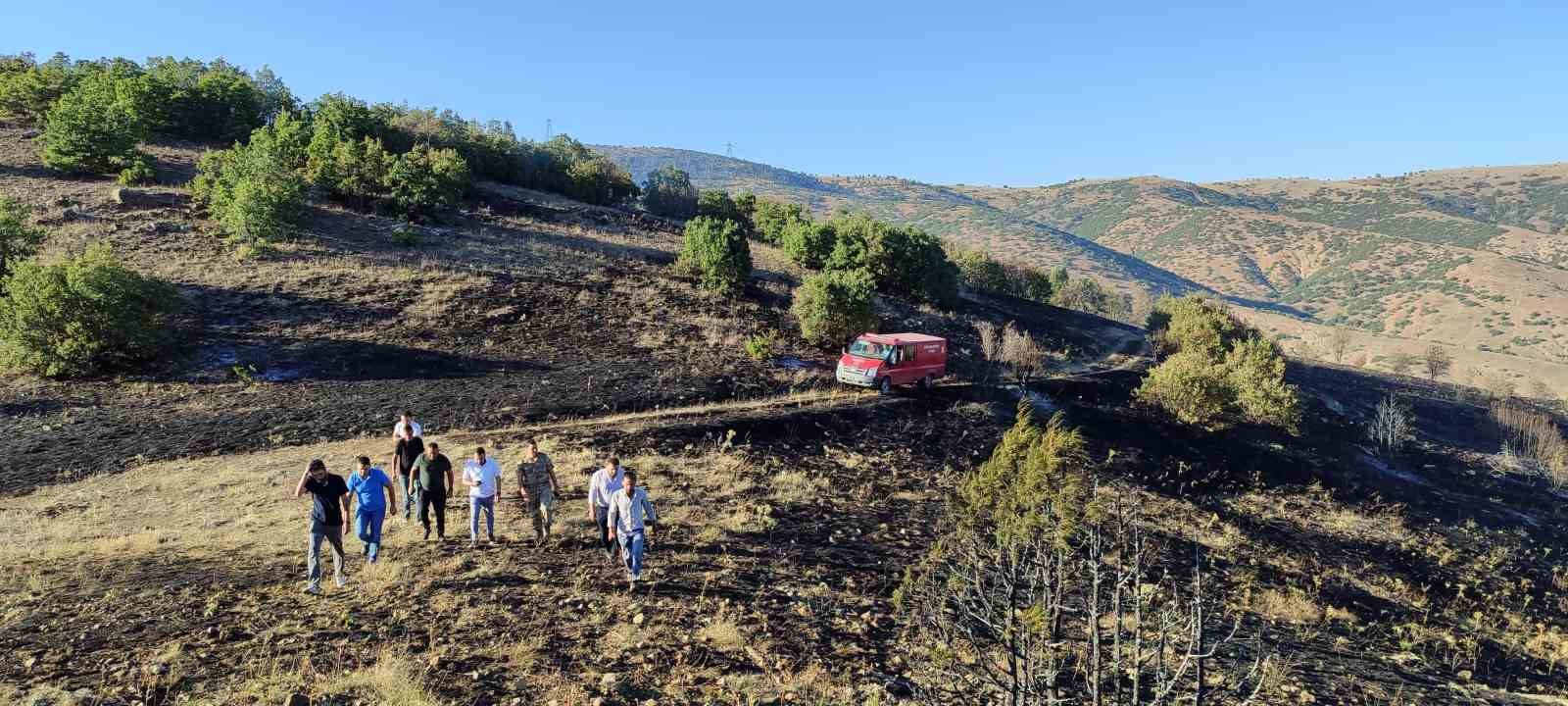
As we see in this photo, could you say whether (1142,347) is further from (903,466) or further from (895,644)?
(895,644)

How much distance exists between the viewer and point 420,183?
3759 cm

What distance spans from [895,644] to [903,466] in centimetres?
921

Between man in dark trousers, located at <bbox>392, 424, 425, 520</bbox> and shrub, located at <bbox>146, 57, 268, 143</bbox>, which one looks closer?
man in dark trousers, located at <bbox>392, 424, 425, 520</bbox>

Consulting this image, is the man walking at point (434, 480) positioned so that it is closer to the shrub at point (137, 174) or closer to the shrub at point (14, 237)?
the shrub at point (14, 237)

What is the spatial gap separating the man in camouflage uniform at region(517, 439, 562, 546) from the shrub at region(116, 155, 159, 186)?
124 feet

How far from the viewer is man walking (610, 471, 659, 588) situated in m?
8.78

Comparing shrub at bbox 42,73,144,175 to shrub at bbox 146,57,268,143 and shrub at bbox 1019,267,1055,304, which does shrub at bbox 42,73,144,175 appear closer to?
shrub at bbox 146,57,268,143

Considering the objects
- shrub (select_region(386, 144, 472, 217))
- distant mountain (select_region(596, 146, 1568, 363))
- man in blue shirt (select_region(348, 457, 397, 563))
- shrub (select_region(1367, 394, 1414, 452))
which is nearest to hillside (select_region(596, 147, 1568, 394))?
distant mountain (select_region(596, 146, 1568, 363))

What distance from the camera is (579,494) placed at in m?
12.9

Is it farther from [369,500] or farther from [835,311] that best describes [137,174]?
[369,500]

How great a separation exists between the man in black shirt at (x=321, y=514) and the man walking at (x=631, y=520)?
3.30 m

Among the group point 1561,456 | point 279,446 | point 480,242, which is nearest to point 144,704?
point 279,446

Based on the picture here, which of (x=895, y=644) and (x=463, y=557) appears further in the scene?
(x=463, y=557)

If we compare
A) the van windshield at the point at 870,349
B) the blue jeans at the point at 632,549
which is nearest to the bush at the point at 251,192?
the van windshield at the point at 870,349
